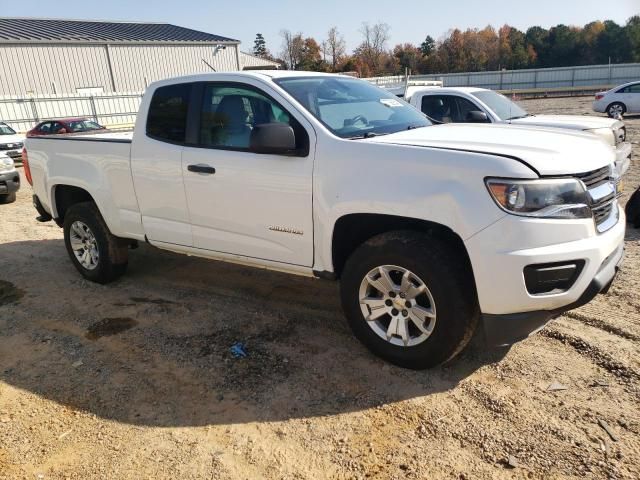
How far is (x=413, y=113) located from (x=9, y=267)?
5.02 m

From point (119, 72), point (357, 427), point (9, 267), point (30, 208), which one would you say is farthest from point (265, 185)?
point (119, 72)

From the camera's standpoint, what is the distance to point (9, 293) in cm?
530

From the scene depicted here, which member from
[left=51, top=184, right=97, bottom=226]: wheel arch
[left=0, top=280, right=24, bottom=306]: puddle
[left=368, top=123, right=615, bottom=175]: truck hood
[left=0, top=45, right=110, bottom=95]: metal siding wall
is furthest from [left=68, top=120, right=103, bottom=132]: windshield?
[left=368, top=123, right=615, bottom=175]: truck hood

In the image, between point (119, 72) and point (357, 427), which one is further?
point (119, 72)

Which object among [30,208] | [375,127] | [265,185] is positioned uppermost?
[375,127]

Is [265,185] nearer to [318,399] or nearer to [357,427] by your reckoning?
[318,399]

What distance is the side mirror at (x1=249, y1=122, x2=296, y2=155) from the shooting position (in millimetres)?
3455

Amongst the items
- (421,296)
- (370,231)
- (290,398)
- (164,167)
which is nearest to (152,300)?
(164,167)

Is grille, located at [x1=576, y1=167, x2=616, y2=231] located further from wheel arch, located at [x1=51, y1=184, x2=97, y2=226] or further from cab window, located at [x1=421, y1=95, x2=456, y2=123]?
cab window, located at [x1=421, y1=95, x2=456, y2=123]

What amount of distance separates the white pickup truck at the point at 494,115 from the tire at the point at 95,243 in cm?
542

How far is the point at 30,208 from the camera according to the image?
978 centimetres

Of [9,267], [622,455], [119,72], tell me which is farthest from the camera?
[119,72]

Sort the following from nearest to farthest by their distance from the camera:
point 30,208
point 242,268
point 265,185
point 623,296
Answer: point 265,185, point 623,296, point 242,268, point 30,208

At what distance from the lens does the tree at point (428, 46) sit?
73.8 metres
